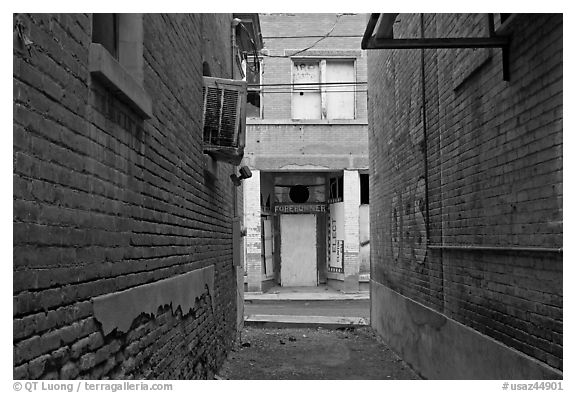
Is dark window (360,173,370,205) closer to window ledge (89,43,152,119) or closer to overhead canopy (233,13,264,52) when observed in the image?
overhead canopy (233,13,264,52)

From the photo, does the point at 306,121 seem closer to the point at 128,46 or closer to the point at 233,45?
the point at 233,45

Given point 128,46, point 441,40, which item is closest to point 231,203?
point 441,40

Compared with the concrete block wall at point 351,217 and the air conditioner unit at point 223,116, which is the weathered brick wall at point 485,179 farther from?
the concrete block wall at point 351,217

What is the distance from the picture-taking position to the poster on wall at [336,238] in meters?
20.0

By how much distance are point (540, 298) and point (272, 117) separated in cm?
1556

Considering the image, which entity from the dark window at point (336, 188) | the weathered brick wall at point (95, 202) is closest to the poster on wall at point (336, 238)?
the dark window at point (336, 188)

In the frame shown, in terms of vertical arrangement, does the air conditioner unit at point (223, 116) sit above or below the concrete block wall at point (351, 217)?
above

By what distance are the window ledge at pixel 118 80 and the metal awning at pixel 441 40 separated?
7.28 feet

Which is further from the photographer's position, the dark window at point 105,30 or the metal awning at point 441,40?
the metal awning at point 441,40

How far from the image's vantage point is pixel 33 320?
9.32 feet

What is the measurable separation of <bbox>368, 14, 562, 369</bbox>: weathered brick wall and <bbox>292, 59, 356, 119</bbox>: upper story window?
989cm

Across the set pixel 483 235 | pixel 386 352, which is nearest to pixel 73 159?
pixel 483 235
